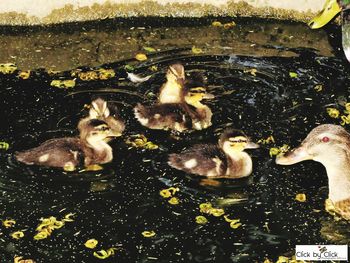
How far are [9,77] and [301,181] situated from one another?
103 inches

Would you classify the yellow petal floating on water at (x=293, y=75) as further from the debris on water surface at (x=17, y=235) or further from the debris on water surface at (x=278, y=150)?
the debris on water surface at (x=17, y=235)

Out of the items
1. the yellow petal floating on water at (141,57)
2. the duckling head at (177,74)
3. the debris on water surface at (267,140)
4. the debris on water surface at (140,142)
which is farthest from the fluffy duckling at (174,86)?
the yellow petal floating on water at (141,57)

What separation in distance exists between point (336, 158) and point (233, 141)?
0.67 metres

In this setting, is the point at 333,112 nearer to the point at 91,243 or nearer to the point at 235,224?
the point at 235,224

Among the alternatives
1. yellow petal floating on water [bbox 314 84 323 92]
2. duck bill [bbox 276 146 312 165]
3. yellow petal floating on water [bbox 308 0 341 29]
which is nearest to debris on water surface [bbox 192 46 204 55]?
yellow petal floating on water [bbox 308 0 341 29]

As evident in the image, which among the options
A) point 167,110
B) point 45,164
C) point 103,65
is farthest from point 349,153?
point 103,65

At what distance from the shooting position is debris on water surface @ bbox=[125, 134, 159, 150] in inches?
248

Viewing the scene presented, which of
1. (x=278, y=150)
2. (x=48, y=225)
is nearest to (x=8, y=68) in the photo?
(x=48, y=225)

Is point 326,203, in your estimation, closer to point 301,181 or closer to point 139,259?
point 301,181

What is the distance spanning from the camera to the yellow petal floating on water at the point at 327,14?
24.0ft

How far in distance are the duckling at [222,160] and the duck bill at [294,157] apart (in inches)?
8.3

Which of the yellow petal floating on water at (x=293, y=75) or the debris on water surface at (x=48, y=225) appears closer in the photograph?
the debris on water surface at (x=48, y=225)

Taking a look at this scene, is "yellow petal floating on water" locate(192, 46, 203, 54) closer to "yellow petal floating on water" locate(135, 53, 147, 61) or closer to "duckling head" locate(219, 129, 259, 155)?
"yellow petal floating on water" locate(135, 53, 147, 61)

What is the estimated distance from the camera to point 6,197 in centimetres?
575
